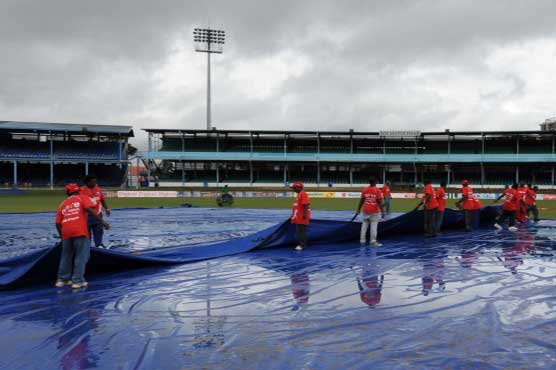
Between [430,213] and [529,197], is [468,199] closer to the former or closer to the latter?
[430,213]

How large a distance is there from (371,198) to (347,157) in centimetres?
4490

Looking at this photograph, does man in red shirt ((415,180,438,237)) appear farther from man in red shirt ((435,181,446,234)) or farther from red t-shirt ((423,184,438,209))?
man in red shirt ((435,181,446,234))

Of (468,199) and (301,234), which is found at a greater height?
(468,199)

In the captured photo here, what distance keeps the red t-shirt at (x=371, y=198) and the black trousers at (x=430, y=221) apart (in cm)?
261

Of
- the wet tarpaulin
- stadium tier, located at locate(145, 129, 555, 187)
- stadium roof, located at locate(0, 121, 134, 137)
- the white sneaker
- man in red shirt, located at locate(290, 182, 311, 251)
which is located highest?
stadium roof, located at locate(0, 121, 134, 137)

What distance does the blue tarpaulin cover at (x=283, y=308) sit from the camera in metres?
3.97

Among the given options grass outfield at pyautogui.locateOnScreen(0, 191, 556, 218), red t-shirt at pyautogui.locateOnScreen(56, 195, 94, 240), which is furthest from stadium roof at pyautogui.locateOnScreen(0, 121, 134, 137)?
red t-shirt at pyautogui.locateOnScreen(56, 195, 94, 240)

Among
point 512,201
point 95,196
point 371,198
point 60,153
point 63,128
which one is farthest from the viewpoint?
point 60,153

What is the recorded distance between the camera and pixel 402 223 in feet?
41.7

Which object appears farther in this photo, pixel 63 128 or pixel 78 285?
pixel 63 128

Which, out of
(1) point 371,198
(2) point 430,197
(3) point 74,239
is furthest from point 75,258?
(2) point 430,197

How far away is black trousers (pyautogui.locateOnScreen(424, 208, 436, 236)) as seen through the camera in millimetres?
12461

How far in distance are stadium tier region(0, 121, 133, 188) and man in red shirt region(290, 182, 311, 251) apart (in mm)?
46764

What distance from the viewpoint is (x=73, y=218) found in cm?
654
